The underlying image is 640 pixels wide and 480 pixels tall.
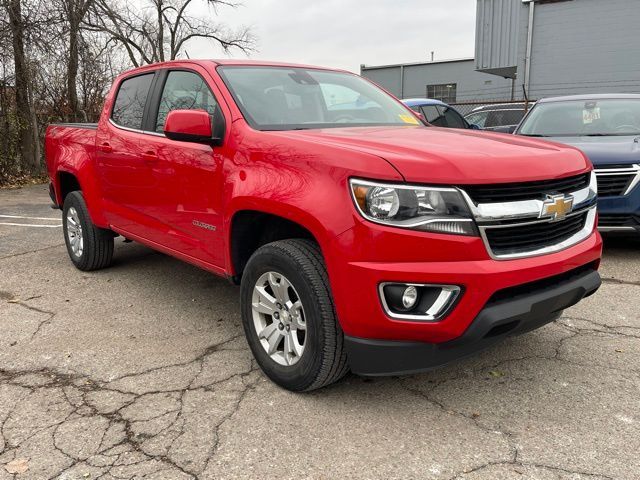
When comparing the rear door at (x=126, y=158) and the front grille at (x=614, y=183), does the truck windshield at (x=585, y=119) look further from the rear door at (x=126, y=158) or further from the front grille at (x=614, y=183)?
the rear door at (x=126, y=158)

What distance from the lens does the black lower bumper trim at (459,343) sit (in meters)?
2.38

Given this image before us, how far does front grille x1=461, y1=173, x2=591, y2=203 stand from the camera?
7.84 feet

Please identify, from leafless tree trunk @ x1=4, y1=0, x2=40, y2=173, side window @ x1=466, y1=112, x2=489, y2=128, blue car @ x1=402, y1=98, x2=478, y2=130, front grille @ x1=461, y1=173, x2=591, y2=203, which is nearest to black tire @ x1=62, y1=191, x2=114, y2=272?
front grille @ x1=461, y1=173, x2=591, y2=203

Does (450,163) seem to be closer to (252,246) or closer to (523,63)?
(252,246)

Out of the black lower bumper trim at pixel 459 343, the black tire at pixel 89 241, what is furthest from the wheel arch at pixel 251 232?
the black tire at pixel 89 241

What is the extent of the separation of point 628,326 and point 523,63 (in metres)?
17.0

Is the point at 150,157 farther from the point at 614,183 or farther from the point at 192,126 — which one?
the point at 614,183

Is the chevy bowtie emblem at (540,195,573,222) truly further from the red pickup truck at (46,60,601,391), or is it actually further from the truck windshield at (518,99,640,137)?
the truck windshield at (518,99,640,137)

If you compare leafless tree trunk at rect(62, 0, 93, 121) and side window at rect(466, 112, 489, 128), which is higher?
leafless tree trunk at rect(62, 0, 93, 121)

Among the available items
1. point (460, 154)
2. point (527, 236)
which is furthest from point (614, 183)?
point (460, 154)

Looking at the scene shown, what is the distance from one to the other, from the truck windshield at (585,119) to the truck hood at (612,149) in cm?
37

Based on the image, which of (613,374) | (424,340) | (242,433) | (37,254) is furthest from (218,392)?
(37,254)

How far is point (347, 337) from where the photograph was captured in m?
2.53

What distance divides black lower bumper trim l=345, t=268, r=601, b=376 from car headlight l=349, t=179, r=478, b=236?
0.39 meters
